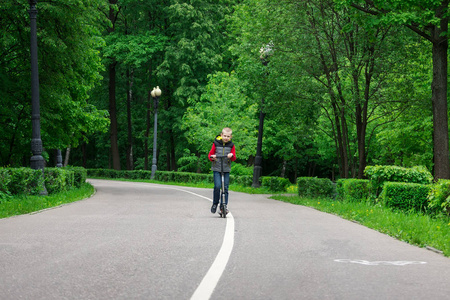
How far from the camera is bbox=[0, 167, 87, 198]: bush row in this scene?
13.9 metres

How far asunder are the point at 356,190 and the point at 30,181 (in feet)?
31.2

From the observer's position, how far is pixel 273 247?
287 inches

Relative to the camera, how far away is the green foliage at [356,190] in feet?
48.6

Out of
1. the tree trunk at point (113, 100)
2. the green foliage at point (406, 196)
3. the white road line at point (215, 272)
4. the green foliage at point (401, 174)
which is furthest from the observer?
the tree trunk at point (113, 100)

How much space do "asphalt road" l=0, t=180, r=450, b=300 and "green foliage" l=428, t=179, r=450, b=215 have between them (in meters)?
1.79

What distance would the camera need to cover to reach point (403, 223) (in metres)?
9.58

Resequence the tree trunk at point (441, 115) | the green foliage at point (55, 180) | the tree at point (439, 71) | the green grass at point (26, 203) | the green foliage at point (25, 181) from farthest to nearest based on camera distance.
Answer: the green foliage at point (55, 180)
the tree trunk at point (441, 115)
the green foliage at point (25, 181)
the tree at point (439, 71)
the green grass at point (26, 203)

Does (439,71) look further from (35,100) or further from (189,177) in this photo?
(189,177)

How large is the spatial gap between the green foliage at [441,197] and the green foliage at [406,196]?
19.9 inches

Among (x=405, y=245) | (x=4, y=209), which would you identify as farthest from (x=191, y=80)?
(x=405, y=245)

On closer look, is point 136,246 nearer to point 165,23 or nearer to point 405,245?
point 405,245

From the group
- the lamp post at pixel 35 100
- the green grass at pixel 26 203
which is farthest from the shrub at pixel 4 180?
the lamp post at pixel 35 100

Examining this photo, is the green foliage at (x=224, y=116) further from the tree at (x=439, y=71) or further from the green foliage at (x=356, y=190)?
the tree at (x=439, y=71)

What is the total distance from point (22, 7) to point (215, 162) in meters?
10.9
